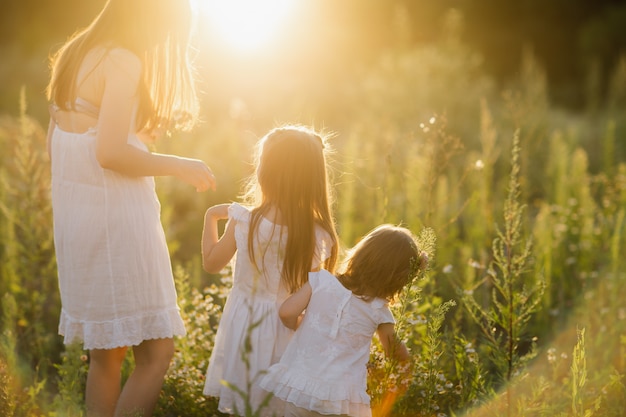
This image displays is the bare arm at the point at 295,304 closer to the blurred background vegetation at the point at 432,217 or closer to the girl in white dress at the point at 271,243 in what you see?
the girl in white dress at the point at 271,243

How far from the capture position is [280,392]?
2.61 m

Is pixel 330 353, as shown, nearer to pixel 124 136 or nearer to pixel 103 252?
pixel 103 252

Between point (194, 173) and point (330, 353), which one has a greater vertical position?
point (194, 173)

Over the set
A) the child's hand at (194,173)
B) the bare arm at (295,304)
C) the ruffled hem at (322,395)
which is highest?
the child's hand at (194,173)

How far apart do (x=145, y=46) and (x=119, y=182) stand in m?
0.49

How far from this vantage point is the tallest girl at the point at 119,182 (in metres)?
2.56

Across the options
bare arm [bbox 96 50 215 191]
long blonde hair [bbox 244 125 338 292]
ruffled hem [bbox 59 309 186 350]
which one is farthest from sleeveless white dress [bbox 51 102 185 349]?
long blonde hair [bbox 244 125 338 292]

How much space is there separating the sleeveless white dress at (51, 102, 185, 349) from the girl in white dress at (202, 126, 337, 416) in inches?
10.2

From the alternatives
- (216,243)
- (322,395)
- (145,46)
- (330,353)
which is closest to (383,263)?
(330,353)

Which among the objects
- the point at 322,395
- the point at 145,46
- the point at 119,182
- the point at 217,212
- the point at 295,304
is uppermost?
the point at 145,46

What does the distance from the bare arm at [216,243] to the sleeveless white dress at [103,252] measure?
20 cm

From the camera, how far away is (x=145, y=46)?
8.51 feet

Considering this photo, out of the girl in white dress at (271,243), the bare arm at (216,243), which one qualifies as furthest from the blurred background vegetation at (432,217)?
the bare arm at (216,243)

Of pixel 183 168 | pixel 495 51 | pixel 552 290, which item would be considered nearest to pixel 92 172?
pixel 183 168
